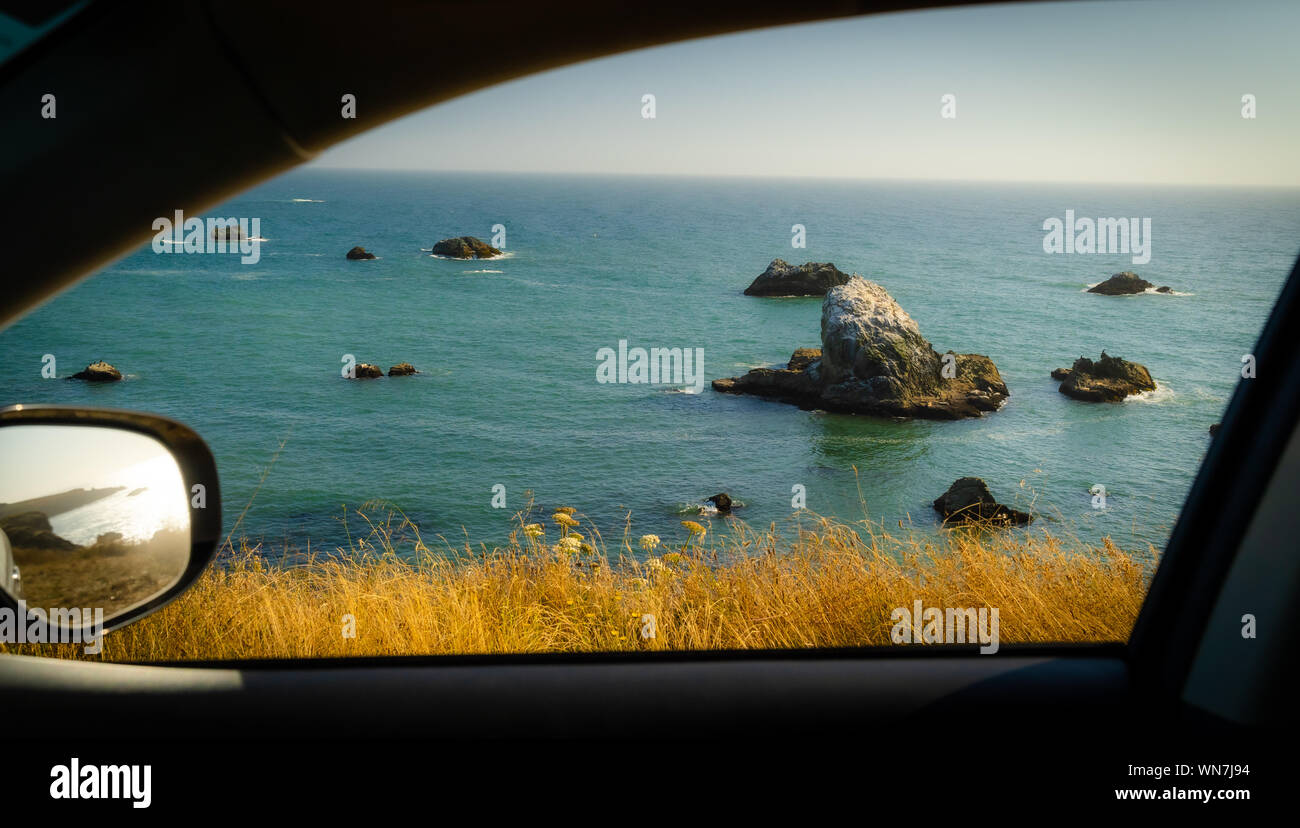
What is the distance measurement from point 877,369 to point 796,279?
2349 centimetres

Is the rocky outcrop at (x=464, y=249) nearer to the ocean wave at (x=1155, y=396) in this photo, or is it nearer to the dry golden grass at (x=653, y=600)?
the ocean wave at (x=1155, y=396)

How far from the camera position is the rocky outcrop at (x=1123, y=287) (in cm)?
6334

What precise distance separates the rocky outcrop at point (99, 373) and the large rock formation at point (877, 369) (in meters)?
38.0

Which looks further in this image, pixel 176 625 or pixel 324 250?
pixel 324 250

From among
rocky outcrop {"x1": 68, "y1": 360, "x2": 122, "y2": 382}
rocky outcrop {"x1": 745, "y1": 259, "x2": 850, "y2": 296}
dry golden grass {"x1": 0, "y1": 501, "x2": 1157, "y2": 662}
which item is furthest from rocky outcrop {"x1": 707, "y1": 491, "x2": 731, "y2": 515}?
rocky outcrop {"x1": 68, "y1": 360, "x2": 122, "y2": 382}

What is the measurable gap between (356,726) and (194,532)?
1.60 feet

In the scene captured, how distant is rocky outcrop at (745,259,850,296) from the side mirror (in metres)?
59.0

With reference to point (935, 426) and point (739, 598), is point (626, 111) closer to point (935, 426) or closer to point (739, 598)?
point (935, 426)

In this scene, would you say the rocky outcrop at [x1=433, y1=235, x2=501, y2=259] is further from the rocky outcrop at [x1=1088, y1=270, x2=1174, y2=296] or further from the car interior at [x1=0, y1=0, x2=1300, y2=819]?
the car interior at [x1=0, y1=0, x2=1300, y2=819]

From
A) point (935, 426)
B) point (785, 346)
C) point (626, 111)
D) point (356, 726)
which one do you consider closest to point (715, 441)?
point (935, 426)

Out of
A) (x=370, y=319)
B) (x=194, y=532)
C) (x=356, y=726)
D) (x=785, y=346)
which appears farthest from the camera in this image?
(x=370, y=319)

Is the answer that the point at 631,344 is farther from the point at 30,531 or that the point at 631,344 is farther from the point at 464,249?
the point at 30,531

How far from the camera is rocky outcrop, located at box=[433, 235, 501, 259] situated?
256ft

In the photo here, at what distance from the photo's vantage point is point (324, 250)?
79812mm
